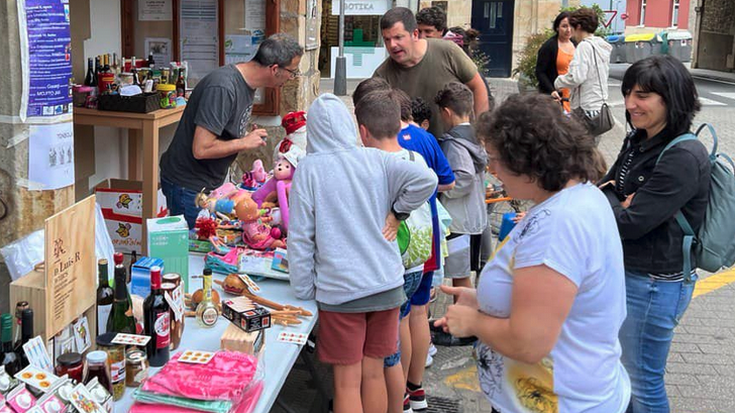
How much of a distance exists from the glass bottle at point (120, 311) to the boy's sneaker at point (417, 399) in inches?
75.2

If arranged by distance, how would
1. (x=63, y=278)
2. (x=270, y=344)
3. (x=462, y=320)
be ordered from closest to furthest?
(x=462, y=320) → (x=63, y=278) → (x=270, y=344)

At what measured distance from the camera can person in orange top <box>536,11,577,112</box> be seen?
8227 millimetres

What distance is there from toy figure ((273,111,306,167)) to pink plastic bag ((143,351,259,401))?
1.84m

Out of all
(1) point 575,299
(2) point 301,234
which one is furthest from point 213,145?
(1) point 575,299

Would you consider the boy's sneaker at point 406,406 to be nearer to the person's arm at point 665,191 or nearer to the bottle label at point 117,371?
the person's arm at point 665,191

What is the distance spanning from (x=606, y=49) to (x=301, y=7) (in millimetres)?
2873

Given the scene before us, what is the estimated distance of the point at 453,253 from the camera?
4.86m

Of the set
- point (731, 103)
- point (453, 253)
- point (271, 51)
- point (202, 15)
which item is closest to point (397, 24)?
point (271, 51)

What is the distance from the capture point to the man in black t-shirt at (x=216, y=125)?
13.5ft

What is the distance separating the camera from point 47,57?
8.35 ft

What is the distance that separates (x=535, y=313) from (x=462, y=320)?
271 millimetres

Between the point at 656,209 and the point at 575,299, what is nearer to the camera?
the point at 575,299

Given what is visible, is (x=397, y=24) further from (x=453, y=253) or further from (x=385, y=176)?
(x=385, y=176)

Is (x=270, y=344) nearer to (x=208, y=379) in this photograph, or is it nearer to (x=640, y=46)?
(x=208, y=379)
